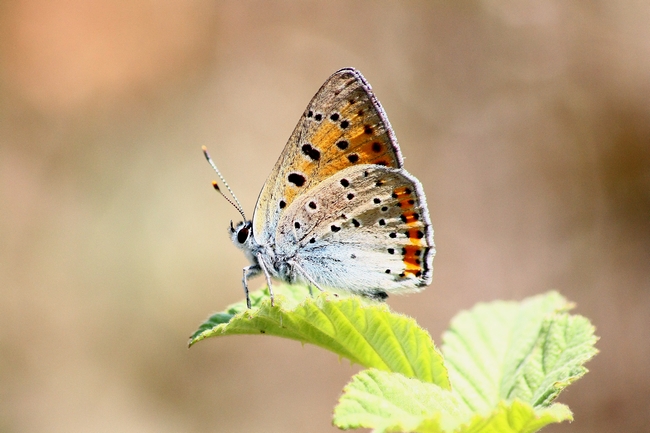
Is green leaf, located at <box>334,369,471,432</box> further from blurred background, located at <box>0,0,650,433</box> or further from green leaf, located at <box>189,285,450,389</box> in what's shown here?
blurred background, located at <box>0,0,650,433</box>

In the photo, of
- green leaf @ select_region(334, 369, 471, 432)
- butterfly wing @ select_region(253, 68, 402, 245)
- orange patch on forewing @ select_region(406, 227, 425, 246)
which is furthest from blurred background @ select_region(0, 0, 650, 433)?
green leaf @ select_region(334, 369, 471, 432)

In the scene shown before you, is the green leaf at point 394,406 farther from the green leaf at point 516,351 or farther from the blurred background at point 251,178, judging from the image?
the blurred background at point 251,178

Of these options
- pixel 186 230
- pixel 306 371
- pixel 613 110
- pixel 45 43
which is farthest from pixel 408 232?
pixel 45 43

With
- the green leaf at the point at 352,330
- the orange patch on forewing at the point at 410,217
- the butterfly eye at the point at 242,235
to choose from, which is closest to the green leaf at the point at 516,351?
the green leaf at the point at 352,330

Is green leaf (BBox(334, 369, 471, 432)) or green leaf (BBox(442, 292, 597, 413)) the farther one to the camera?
green leaf (BBox(442, 292, 597, 413))

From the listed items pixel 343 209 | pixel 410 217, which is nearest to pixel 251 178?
pixel 343 209

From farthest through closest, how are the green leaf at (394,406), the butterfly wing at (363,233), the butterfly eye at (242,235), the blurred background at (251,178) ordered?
the blurred background at (251,178)
the butterfly eye at (242,235)
the butterfly wing at (363,233)
the green leaf at (394,406)

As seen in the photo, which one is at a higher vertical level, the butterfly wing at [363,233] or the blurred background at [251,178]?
the blurred background at [251,178]

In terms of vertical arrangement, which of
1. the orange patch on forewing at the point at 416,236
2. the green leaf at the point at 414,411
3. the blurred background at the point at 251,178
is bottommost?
the green leaf at the point at 414,411
